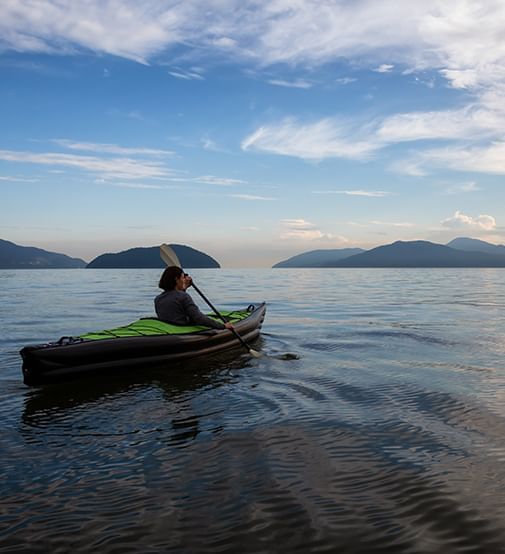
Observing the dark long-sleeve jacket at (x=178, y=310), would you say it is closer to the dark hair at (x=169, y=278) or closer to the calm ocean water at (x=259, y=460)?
the dark hair at (x=169, y=278)

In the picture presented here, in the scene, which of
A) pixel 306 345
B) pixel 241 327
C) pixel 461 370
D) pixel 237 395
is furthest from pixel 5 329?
pixel 461 370

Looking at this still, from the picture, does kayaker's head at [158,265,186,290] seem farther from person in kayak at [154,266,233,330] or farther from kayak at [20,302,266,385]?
kayak at [20,302,266,385]

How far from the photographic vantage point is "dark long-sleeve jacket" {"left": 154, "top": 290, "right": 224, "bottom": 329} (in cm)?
980

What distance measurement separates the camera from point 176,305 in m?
9.84

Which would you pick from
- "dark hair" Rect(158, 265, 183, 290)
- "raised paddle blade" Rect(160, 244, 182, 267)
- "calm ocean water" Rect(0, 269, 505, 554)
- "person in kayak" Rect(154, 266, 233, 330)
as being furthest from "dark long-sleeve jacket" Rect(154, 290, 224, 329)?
"raised paddle blade" Rect(160, 244, 182, 267)

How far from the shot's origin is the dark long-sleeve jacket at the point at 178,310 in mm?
9805

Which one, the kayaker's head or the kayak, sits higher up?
the kayaker's head

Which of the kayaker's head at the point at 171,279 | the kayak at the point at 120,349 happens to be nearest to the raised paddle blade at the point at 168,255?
the kayaker's head at the point at 171,279

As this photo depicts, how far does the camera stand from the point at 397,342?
12.6m

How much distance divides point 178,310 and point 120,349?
1918 millimetres

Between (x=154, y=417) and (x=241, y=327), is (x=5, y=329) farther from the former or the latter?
(x=154, y=417)

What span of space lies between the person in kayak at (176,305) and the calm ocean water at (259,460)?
104 centimetres

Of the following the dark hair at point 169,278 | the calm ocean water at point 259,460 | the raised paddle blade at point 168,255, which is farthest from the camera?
the raised paddle blade at point 168,255

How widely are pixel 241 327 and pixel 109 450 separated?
22.7 feet
